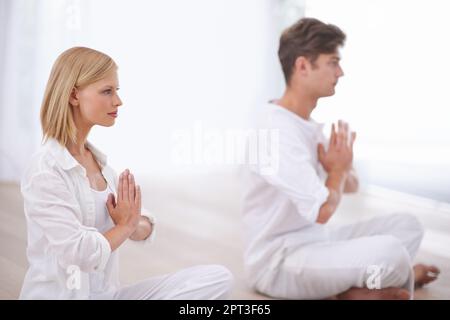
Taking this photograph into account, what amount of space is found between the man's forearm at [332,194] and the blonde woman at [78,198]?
44 centimetres

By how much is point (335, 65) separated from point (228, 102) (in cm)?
31

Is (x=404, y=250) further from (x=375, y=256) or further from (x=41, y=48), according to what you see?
(x=41, y=48)

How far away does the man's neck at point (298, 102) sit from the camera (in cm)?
202

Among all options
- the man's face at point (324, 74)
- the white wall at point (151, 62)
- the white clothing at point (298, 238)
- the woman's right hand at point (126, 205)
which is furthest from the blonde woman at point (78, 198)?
the man's face at point (324, 74)

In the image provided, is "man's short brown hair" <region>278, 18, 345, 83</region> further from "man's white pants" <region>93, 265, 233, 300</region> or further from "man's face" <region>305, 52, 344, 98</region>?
"man's white pants" <region>93, 265, 233, 300</region>

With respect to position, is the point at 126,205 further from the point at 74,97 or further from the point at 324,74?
the point at 324,74

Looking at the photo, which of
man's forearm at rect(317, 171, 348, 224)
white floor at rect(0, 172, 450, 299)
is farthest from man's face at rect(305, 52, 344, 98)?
white floor at rect(0, 172, 450, 299)

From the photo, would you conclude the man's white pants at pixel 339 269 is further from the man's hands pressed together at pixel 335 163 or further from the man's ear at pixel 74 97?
the man's ear at pixel 74 97

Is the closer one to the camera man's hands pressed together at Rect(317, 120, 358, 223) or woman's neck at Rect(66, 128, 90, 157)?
woman's neck at Rect(66, 128, 90, 157)

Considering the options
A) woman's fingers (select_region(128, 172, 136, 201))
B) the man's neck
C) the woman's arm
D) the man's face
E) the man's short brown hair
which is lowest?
the woman's arm

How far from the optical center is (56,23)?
1770mm

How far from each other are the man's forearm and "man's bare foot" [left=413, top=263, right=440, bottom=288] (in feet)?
1.25

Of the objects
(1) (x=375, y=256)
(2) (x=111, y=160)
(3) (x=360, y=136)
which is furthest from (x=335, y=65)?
(2) (x=111, y=160)

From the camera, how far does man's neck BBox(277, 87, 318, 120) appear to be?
2023 millimetres
